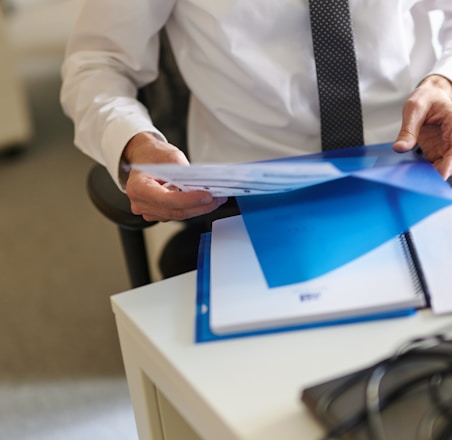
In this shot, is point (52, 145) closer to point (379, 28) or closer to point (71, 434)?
point (71, 434)

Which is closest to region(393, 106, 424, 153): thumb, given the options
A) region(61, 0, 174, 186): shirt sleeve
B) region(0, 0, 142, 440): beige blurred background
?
region(61, 0, 174, 186): shirt sleeve

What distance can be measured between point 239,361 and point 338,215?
0.67 ft

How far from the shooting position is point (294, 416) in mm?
506

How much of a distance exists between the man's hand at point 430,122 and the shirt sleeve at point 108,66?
328mm

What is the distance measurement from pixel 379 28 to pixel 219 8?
212 millimetres

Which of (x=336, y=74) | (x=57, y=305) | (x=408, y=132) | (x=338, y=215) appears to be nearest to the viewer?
(x=338, y=215)

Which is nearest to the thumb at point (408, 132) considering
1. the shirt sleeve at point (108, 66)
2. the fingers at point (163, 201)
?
the fingers at point (163, 201)

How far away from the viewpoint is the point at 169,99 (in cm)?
112

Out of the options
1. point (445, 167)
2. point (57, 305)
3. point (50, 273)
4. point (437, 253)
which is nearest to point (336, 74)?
point (445, 167)

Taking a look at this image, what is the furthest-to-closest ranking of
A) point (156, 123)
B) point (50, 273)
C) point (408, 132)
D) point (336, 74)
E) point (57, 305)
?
1. point (50, 273)
2. point (57, 305)
3. point (156, 123)
4. point (336, 74)
5. point (408, 132)

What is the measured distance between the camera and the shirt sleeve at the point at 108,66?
957 mm

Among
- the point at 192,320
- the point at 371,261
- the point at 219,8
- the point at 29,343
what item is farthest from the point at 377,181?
the point at 29,343

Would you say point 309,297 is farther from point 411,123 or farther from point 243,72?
point 243,72

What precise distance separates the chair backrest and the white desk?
1.61 feet
